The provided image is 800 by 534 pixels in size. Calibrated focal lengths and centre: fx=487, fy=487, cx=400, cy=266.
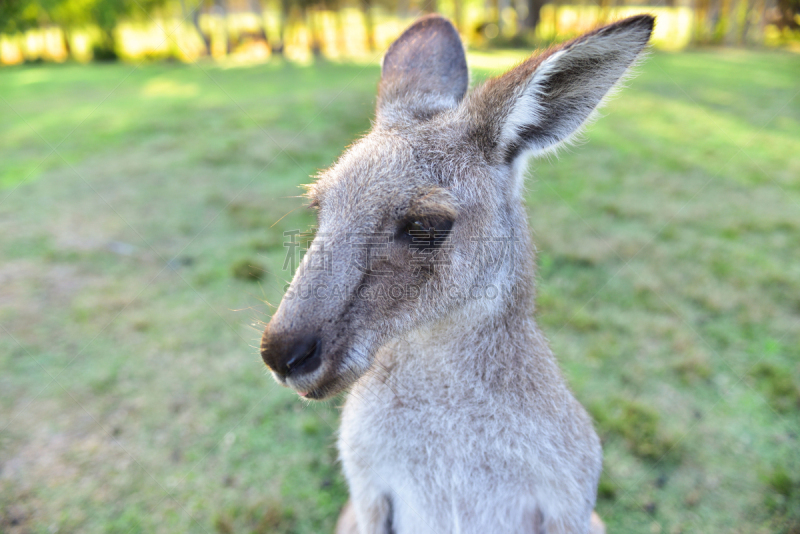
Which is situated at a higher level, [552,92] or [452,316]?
[552,92]

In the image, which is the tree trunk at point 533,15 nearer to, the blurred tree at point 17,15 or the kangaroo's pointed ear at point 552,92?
the blurred tree at point 17,15

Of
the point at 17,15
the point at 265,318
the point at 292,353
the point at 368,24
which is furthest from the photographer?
the point at 368,24

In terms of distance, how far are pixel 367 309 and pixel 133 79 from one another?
686 inches

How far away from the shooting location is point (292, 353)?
1.63 metres

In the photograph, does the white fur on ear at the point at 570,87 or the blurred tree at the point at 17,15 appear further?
the blurred tree at the point at 17,15

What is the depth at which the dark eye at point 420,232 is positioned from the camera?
1.87 meters

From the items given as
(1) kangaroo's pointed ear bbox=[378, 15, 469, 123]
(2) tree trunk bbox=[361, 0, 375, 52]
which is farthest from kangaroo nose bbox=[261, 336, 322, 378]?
(2) tree trunk bbox=[361, 0, 375, 52]

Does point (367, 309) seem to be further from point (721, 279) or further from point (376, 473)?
point (721, 279)

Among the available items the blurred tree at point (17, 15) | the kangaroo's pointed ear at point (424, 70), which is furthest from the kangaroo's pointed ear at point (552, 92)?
the blurred tree at point (17, 15)

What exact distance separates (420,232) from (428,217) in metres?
0.06

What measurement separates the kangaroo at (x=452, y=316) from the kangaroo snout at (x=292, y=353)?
1 centimetres

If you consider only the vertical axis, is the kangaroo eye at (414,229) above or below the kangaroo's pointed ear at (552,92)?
below

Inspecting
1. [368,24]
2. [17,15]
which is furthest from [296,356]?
[17,15]

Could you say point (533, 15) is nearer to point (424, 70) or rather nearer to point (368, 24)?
point (368, 24)
